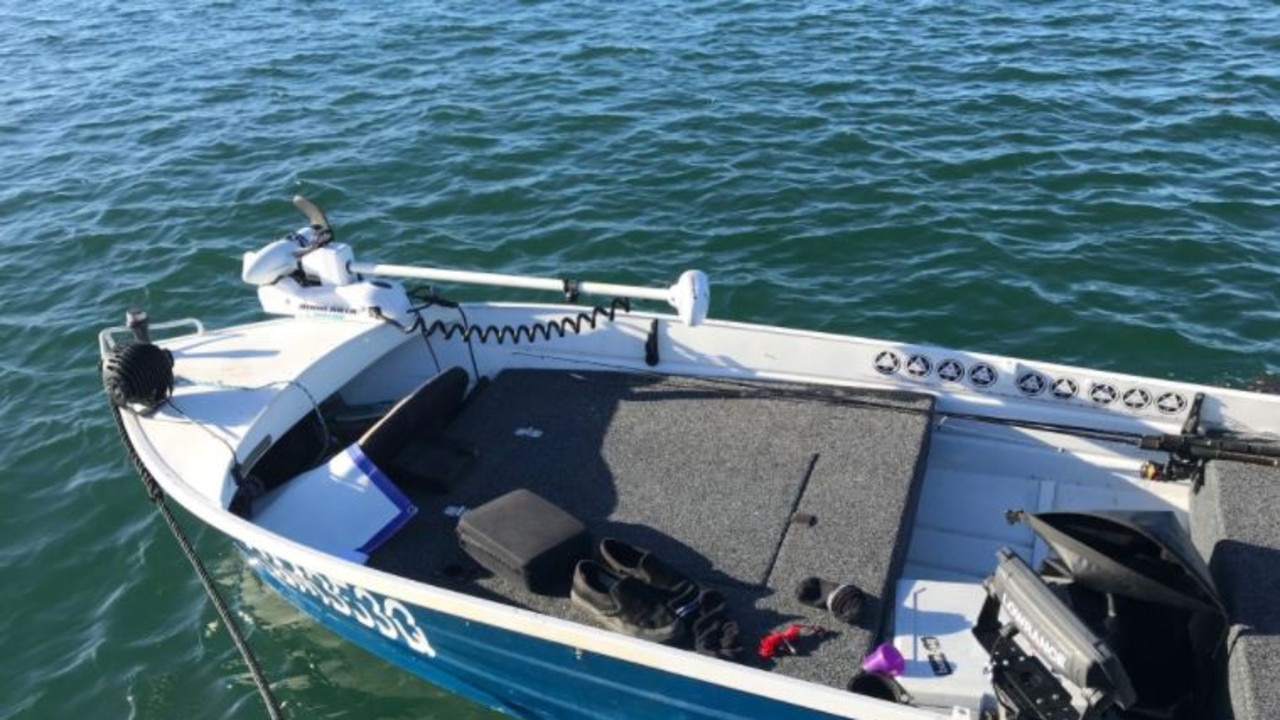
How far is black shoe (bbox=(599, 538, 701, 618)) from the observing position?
18.7ft

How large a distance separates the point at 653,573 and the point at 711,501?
37.2 inches

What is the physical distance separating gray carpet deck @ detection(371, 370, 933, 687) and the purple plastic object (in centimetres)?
9

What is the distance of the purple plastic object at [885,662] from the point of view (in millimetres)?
5281

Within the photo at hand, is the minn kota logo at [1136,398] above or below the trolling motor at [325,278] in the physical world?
below

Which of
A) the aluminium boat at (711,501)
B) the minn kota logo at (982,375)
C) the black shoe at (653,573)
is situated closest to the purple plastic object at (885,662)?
the aluminium boat at (711,501)

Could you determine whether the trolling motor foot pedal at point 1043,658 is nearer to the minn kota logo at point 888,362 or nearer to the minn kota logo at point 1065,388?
the minn kota logo at point 1065,388

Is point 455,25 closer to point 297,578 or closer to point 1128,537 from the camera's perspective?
point 297,578

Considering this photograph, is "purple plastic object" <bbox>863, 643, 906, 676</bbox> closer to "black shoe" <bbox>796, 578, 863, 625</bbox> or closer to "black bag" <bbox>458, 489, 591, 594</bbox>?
"black shoe" <bbox>796, 578, 863, 625</bbox>

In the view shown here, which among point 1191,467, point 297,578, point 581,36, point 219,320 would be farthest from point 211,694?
point 581,36

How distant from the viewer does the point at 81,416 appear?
952 cm

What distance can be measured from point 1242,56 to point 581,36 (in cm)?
940

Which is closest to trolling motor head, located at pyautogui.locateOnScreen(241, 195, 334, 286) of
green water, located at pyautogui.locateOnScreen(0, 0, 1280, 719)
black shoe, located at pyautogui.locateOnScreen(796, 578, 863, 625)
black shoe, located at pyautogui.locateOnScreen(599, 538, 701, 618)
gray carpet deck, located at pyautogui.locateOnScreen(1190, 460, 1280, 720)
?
green water, located at pyautogui.locateOnScreen(0, 0, 1280, 719)

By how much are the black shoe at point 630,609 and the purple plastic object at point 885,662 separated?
0.93 metres

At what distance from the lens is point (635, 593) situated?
5.64 metres
